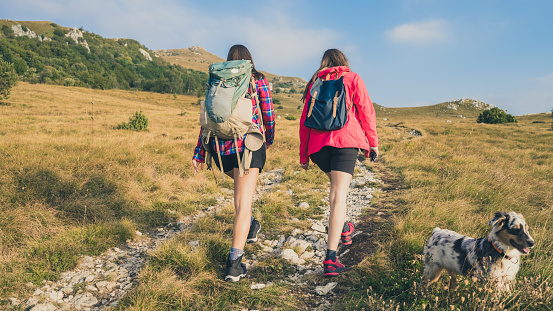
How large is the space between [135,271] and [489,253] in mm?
3919

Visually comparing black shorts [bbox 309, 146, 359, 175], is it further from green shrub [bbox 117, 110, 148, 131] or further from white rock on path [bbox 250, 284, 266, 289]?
green shrub [bbox 117, 110, 148, 131]

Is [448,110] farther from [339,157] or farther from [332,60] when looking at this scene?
[339,157]

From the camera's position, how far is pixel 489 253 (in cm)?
254

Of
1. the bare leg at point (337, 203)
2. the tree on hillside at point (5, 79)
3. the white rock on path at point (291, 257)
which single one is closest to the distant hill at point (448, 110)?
the tree on hillside at point (5, 79)

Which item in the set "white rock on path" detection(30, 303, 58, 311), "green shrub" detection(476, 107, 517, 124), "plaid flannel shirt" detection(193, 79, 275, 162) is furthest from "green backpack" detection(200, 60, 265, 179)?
"green shrub" detection(476, 107, 517, 124)

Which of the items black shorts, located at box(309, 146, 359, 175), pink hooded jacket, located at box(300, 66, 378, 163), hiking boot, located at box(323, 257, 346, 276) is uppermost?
pink hooded jacket, located at box(300, 66, 378, 163)

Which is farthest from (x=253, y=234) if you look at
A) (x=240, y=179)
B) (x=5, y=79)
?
(x=5, y=79)

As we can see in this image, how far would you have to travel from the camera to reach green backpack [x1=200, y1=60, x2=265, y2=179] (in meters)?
2.81

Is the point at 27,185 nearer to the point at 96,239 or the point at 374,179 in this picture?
the point at 96,239

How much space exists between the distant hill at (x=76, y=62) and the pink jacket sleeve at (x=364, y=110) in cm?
8343

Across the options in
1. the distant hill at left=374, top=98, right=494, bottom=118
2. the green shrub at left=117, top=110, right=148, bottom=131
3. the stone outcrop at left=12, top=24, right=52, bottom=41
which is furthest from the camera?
the stone outcrop at left=12, top=24, right=52, bottom=41

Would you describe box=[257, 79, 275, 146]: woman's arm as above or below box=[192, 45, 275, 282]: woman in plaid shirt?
above

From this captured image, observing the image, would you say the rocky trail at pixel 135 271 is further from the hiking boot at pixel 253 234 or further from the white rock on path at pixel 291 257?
the hiking boot at pixel 253 234

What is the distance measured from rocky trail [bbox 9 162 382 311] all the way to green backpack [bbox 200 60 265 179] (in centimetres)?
149
